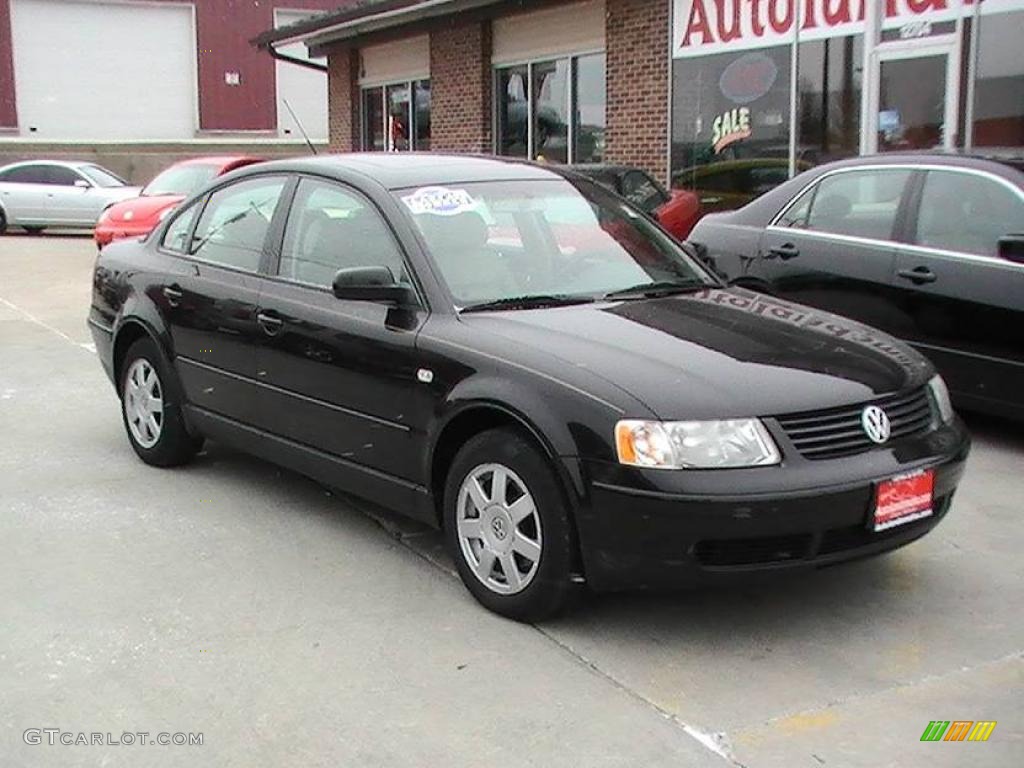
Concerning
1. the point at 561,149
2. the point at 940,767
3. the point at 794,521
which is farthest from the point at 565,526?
the point at 561,149

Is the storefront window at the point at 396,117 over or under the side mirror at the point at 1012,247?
over

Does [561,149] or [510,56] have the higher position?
[510,56]

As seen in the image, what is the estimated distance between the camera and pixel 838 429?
4.01 metres

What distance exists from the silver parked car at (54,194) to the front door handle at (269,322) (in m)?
18.2

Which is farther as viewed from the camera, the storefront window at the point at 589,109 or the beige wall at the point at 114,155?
the beige wall at the point at 114,155

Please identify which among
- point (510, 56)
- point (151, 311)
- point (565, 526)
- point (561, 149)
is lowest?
point (565, 526)

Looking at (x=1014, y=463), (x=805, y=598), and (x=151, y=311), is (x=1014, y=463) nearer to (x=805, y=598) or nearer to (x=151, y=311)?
(x=805, y=598)

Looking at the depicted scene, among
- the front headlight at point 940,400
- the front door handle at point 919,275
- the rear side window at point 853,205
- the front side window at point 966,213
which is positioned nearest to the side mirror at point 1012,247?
the front side window at point 966,213

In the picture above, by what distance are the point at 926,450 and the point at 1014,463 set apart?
2438mm

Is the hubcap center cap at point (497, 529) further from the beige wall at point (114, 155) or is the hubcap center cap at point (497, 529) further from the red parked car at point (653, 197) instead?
the beige wall at point (114, 155)

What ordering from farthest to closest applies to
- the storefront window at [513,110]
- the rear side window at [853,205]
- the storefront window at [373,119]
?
the storefront window at [373,119] < the storefront window at [513,110] < the rear side window at [853,205]

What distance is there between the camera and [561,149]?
53.0 feet

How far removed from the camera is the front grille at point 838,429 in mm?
3928

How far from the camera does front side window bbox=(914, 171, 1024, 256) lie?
6543mm
